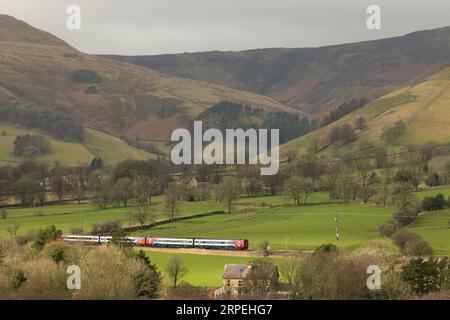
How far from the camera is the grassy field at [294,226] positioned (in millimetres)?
78438

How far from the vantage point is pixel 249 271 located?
177 ft

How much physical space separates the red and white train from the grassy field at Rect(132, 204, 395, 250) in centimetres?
244

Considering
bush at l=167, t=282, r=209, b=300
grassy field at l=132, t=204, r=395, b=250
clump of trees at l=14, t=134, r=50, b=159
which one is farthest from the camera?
clump of trees at l=14, t=134, r=50, b=159

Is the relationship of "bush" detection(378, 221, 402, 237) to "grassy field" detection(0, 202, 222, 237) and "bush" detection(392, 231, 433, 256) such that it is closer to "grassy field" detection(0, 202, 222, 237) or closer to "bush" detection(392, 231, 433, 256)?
"bush" detection(392, 231, 433, 256)

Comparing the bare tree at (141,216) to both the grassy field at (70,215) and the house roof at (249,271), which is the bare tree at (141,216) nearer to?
the grassy field at (70,215)

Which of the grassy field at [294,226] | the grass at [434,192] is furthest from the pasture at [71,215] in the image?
the grass at [434,192]

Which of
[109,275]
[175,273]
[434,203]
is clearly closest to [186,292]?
[109,275]

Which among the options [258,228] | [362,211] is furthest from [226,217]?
[362,211]

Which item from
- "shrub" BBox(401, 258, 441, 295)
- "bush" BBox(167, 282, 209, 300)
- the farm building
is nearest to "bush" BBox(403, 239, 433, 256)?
"shrub" BBox(401, 258, 441, 295)

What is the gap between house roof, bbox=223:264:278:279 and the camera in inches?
2080

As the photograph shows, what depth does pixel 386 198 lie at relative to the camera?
9919 centimetres

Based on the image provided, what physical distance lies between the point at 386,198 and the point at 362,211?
19.6ft
